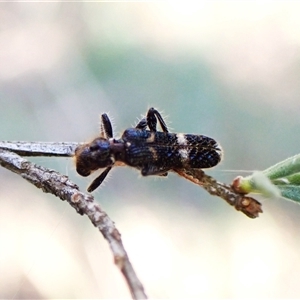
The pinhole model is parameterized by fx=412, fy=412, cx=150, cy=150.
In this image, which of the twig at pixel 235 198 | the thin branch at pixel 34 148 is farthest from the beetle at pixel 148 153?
the twig at pixel 235 198

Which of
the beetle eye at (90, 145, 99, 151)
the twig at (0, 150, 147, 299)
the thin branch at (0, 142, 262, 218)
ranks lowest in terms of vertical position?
the twig at (0, 150, 147, 299)

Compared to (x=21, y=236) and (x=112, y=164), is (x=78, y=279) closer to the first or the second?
(x=21, y=236)

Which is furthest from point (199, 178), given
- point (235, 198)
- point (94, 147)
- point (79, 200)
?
point (94, 147)

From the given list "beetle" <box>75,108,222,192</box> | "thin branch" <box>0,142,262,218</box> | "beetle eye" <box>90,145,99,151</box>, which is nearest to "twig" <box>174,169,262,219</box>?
"thin branch" <box>0,142,262,218</box>

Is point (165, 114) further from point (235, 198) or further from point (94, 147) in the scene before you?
point (235, 198)

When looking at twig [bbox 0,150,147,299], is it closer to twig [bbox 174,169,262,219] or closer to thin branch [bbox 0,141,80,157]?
thin branch [bbox 0,141,80,157]
